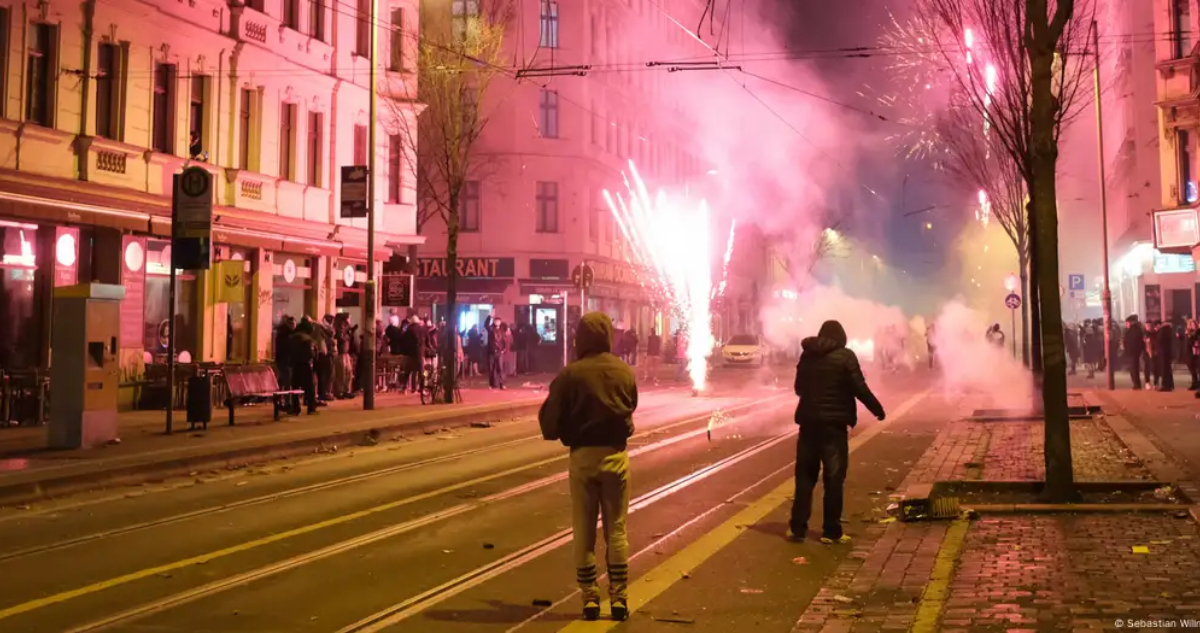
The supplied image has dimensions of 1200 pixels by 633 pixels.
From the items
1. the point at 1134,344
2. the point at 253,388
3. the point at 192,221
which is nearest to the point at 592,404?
the point at 192,221

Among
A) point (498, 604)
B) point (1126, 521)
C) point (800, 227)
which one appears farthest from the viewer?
point (800, 227)

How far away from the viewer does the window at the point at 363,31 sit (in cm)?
2953

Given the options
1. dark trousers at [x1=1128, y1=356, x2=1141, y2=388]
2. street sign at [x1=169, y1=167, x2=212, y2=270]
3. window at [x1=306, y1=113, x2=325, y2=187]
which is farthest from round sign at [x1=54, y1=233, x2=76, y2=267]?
dark trousers at [x1=1128, y1=356, x2=1141, y2=388]

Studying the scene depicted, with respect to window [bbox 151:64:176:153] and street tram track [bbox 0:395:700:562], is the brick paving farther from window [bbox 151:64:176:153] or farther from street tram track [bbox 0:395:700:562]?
window [bbox 151:64:176:153]

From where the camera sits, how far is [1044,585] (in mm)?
6746

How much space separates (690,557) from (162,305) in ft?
58.6

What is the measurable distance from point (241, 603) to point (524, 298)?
39.4 meters

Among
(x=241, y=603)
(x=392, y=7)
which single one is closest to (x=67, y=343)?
(x=241, y=603)

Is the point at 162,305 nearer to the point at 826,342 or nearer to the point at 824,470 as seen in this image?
the point at 826,342

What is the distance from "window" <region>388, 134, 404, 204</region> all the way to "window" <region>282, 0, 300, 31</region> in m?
5.97

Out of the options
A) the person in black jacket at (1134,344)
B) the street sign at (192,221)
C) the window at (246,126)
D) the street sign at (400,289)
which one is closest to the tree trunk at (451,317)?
the street sign at (400,289)

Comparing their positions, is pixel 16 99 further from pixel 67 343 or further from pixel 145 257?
pixel 67 343

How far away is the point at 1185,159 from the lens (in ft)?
101

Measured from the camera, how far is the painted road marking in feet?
20.8
